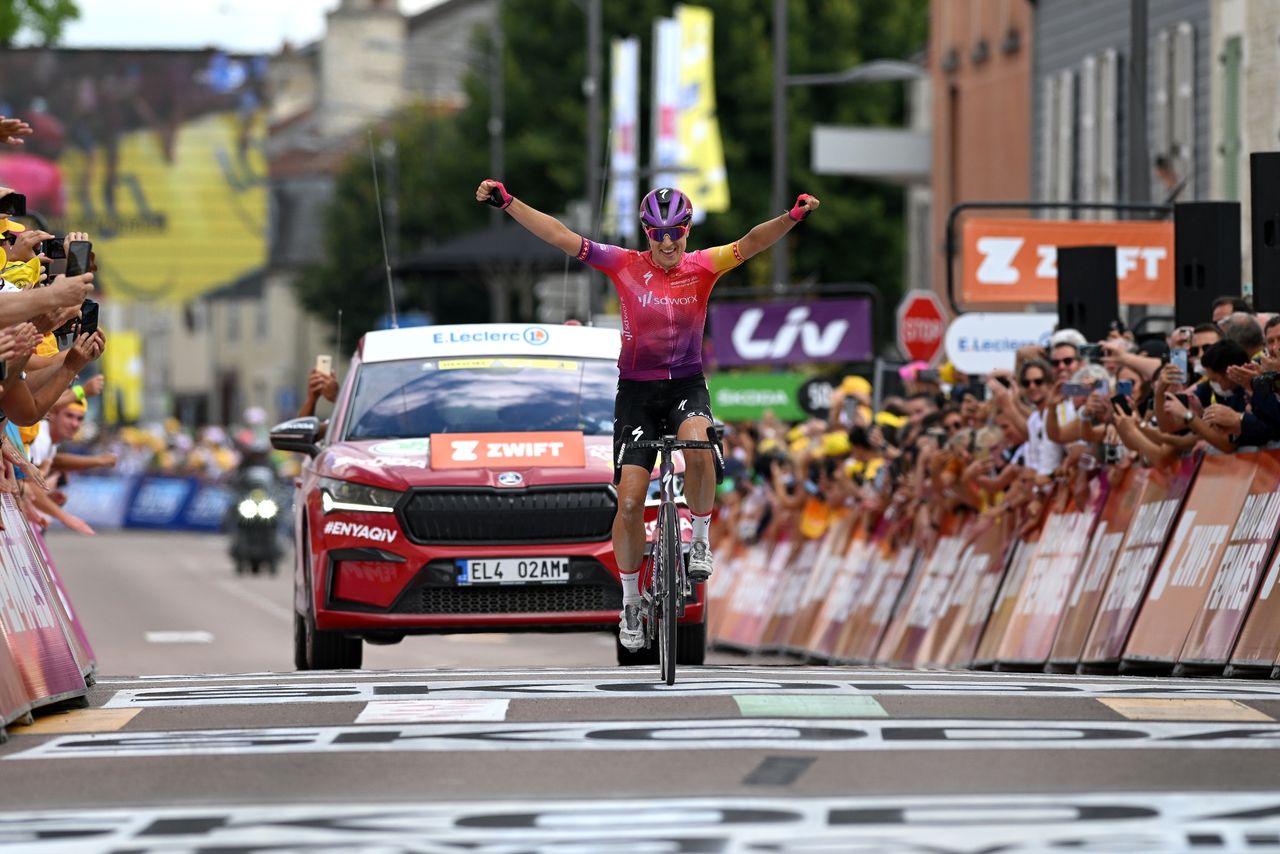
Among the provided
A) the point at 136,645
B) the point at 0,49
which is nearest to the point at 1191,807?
the point at 136,645

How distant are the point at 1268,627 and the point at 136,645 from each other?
50.4ft

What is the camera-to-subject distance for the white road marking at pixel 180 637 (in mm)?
28906

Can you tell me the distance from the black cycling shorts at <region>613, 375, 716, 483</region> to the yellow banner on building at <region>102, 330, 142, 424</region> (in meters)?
83.1

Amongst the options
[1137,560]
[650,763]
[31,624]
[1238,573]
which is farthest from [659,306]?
[1137,560]

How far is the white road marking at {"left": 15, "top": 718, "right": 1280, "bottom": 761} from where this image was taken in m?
10.6

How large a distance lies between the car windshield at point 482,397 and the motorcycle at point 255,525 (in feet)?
96.3

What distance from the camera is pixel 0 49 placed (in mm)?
80938

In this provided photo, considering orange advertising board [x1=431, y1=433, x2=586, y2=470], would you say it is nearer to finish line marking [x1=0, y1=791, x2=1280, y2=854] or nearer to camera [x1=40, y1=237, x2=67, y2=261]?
camera [x1=40, y1=237, x2=67, y2=261]

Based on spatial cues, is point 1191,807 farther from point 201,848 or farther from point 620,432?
point 620,432

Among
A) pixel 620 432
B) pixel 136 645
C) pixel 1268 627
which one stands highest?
pixel 620 432

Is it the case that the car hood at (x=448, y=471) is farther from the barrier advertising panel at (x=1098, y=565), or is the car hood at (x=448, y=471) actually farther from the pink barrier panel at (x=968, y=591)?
the pink barrier panel at (x=968, y=591)

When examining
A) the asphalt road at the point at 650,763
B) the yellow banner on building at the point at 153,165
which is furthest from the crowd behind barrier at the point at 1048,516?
the yellow banner on building at the point at 153,165

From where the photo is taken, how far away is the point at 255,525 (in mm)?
46844

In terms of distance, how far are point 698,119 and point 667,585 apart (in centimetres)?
4098
